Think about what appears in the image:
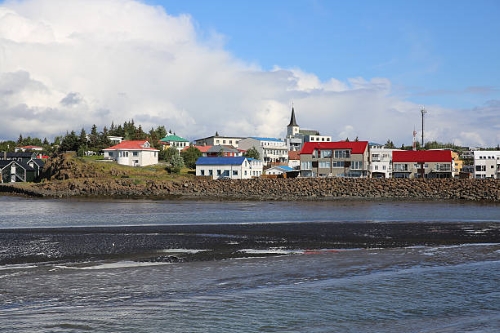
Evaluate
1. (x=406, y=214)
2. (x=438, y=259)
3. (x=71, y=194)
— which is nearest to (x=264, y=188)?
(x=71, y=194)

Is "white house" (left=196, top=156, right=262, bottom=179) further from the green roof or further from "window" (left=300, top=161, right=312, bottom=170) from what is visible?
the green roof

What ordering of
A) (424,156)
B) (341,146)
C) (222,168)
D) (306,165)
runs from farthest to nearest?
(424,156), (306,165), (341,146), (222,168)

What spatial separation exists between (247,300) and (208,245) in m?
11.3

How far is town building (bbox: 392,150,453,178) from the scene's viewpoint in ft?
329

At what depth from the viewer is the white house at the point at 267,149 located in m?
146

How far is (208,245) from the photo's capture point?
26.8 meters

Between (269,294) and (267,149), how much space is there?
131 meters

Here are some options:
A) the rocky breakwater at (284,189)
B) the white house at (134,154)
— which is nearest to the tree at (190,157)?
the white house at (134,154)

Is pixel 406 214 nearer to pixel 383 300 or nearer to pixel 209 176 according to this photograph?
pixel 383 300

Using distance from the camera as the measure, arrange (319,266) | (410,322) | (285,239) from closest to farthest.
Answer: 1. (410,322)
2. (319,266)
3. (285,239)

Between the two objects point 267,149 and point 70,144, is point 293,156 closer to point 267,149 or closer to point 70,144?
point 267,149

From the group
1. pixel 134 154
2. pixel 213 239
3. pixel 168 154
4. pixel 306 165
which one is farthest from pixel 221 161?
pixel 213 239

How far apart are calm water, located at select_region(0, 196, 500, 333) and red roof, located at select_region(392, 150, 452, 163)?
79.7 meters

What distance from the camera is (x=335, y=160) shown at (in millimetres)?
97938
